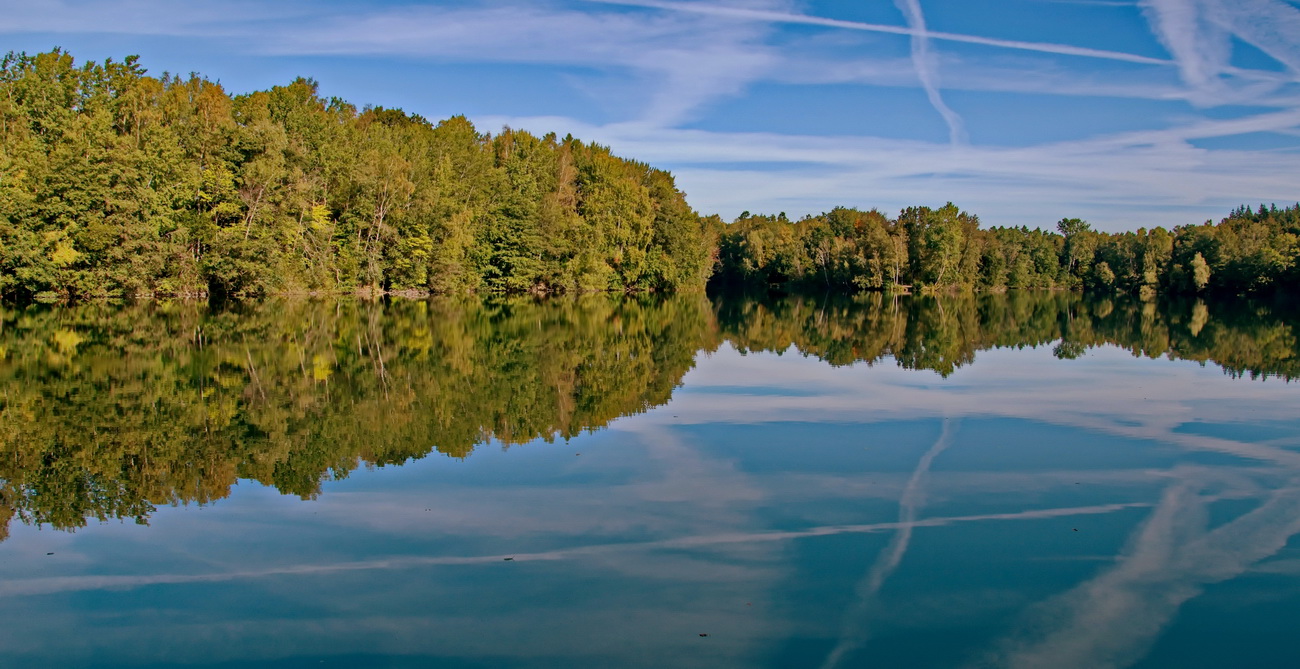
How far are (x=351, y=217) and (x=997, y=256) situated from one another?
7442 cm

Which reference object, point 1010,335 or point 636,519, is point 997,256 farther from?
point 636,519

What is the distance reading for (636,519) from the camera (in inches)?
317

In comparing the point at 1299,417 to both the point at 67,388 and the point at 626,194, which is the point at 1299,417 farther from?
the point at 626,194

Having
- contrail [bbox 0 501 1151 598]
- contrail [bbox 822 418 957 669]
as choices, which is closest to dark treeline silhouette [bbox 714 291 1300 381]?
contrail [bbox 822 418 957 669]

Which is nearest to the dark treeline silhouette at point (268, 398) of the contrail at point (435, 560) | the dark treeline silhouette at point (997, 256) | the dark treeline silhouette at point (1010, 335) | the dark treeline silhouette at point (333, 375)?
the dark treeline silhouette at point (333, 375)

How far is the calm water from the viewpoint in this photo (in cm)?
567

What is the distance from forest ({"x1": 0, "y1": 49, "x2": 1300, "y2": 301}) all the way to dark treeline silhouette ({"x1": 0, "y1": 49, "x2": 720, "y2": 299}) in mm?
123

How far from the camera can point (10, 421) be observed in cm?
1244

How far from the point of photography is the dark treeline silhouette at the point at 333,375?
9.99 metres

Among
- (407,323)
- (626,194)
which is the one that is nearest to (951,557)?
(407,323)

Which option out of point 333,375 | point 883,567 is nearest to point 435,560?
point 883,567

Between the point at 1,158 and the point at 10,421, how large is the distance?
116ft

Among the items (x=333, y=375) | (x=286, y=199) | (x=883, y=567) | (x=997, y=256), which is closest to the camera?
(x=883, y=567)

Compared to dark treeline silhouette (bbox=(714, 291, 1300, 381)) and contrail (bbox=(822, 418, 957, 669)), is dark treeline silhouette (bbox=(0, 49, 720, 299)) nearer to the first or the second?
dark treeline silhouette (bbox=(714, 291, 1300, 381))
